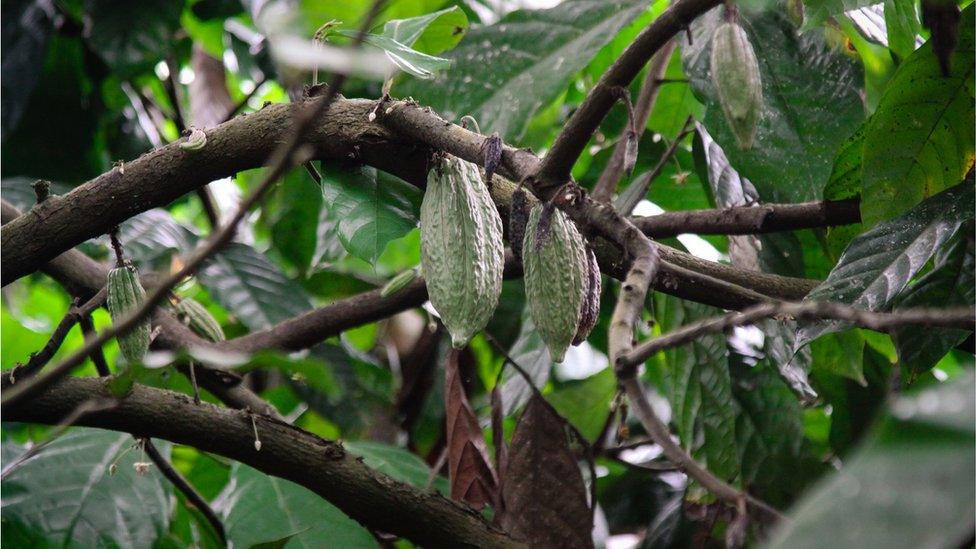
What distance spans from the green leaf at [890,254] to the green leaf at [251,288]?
1.04 metres

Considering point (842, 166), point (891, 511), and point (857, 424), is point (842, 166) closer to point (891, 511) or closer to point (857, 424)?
point (857, 424)

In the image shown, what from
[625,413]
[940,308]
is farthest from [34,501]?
[940,308]

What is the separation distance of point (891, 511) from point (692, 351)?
3.37 feet

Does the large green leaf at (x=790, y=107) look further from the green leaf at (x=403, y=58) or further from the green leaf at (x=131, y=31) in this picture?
the green leaf at (x=131, y=31)

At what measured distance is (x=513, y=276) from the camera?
4.55ft

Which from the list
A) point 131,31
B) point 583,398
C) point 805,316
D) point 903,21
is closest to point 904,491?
point 805,316

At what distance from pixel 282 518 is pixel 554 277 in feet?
2.17

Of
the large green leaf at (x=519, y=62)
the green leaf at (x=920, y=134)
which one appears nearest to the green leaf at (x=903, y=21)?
the green leaf at (x=920, y=134)

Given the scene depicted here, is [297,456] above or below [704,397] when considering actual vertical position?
above

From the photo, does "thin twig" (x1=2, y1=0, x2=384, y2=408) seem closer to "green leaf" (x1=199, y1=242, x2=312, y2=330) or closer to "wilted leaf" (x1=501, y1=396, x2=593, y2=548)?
"wilted leaf" (x1=501, y1=396, x2=593, y2=548)

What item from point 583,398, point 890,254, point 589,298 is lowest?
point 583,398

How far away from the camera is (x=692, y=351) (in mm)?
1410

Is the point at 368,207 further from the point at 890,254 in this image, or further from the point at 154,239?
the point at 154,239

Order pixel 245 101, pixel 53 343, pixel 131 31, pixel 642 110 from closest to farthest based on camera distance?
pixel 53 343
pixel 642 110
pixel 131 31
pixel 245 101
